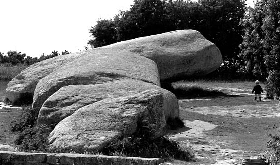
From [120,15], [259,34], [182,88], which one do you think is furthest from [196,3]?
[259,34]

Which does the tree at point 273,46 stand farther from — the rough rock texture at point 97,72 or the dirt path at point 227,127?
the rough rock texture at point 97,72

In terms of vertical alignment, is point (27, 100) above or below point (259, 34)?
below

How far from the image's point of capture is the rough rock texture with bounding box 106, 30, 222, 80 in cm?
2631

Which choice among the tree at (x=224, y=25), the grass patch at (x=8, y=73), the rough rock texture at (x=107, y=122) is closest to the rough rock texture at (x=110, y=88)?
the rough rock texture at (x=107, y=122)

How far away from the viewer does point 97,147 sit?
11.6 m

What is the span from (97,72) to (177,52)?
9432 millimetres

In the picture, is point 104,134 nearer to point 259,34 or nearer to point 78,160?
point 78,160

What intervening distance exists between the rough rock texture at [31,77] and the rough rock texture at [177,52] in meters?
3.33

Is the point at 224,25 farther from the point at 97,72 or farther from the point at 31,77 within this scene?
the point at 97,72

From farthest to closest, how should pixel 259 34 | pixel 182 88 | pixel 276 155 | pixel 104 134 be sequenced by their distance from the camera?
pixel 182 88 → pixel 259 34 → pixel 104 134 → pixel 276 155

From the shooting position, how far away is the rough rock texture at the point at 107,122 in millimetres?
11922

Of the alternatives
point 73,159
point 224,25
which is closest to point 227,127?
point 73,159

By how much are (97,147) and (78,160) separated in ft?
3.88

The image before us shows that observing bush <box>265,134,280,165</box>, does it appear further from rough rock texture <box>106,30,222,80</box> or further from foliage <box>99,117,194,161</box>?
rough rock texture <box>106,30,222,80</box>
